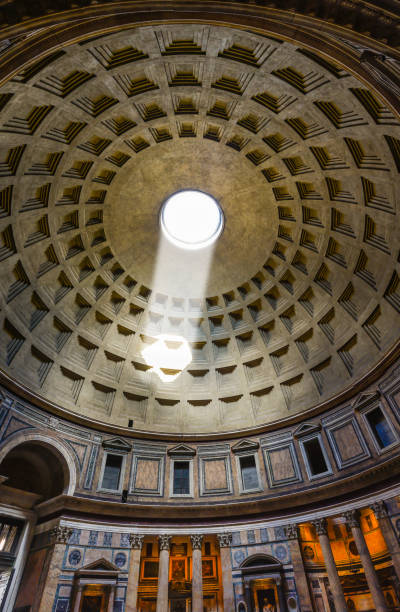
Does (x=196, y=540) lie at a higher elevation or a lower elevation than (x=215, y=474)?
lower

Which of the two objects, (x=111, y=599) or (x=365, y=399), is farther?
(x=365, y=399)

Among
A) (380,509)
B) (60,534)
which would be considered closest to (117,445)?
(60,534)

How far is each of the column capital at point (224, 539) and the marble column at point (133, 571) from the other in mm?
4134

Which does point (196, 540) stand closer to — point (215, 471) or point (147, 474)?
point (215, 471)

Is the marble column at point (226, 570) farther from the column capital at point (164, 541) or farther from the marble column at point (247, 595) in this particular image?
the column capital at point (164, 541)

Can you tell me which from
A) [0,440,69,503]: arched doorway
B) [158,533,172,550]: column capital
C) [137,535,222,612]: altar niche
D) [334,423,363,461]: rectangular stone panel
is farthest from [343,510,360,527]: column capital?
[0,440,69,503]: arched doorway

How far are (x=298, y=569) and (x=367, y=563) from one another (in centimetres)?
328

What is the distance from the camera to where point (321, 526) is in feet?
57.3

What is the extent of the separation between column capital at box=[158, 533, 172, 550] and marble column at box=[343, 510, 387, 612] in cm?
911

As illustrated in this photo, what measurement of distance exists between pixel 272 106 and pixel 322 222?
718 centimetres

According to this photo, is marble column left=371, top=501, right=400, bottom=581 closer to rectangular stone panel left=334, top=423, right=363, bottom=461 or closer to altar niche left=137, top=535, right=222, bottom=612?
rectangular stone panel left=334, top=423, right=363, bottom=461

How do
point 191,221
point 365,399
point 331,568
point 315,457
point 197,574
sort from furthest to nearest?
1. point 191,221
2. point 315,457
3. point 365,399
4. point 197,574
5. point 331,568

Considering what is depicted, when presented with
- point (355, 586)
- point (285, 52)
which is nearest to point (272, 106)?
point (285, 52)

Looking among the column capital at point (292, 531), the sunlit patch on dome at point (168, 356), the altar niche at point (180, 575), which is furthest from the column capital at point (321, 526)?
the sunlit patch on dome at point (168, 356)
